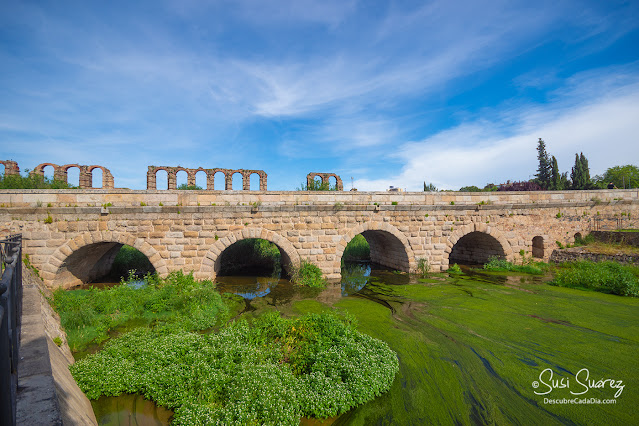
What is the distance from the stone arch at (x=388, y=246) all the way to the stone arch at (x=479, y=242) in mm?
1862

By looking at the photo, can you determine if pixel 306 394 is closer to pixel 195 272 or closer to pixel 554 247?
pixel 195 272

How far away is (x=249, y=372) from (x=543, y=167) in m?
56.0

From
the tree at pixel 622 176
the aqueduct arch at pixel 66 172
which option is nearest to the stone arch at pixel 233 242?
the aqueduct arch at pixel 66 172

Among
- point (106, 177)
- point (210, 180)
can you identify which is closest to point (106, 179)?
point (106, 177)

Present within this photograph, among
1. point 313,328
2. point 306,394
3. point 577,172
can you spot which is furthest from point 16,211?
point 577,172

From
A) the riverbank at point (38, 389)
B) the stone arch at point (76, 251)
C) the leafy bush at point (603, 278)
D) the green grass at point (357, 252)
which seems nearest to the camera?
the riverbank at point (38, 389)

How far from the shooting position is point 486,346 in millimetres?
6641

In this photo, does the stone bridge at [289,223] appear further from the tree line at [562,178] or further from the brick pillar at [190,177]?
the tree line at [562,178]

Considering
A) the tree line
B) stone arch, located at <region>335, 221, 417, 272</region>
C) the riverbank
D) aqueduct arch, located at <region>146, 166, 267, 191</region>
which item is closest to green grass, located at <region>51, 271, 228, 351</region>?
the riverbank

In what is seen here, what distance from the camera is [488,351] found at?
6.43m

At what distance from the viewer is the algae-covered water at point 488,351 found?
467cm

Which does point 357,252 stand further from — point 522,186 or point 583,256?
point 522,186

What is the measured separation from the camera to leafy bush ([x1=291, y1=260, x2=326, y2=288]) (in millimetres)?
11695

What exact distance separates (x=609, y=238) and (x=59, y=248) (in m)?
23.7
